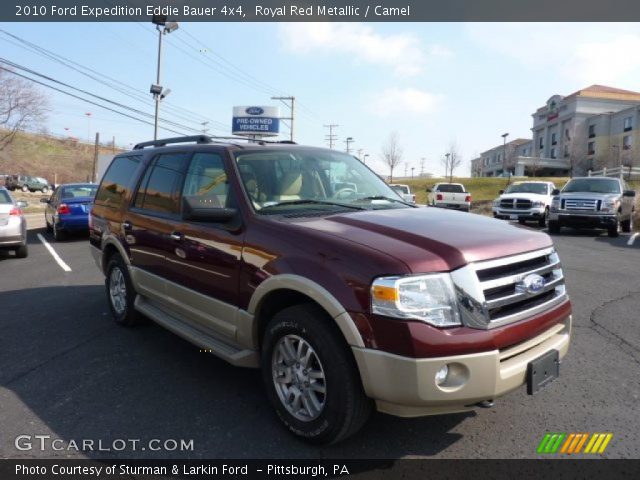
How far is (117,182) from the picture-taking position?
5504 millimetres

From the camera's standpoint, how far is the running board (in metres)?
3.26

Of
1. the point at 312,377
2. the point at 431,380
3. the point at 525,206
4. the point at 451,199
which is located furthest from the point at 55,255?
the point at 451,199

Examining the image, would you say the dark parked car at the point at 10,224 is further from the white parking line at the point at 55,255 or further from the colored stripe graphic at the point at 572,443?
the colored stripe graphic at the point at 572,443

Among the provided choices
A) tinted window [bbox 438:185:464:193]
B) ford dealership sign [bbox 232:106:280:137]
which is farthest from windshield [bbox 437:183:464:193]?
ford dealership sign [bbox 232:106:280:137]

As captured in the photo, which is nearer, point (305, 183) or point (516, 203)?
point (305, 183)

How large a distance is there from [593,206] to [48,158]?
300 ft

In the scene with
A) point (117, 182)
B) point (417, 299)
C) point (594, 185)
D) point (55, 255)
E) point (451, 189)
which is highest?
point (451, 189)

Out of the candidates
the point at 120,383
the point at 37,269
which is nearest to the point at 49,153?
the point at 37,269

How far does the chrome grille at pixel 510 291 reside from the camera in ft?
8.19

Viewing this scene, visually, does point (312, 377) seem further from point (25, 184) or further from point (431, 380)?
point (25, 184)

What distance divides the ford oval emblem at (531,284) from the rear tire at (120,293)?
3.74 metres

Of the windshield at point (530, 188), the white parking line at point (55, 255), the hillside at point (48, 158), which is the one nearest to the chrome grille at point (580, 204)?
the windshield at point (530, 188)

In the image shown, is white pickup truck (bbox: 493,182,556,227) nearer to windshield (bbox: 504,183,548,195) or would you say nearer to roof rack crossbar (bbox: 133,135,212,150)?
windshield (bbox: 504,183,548,195)

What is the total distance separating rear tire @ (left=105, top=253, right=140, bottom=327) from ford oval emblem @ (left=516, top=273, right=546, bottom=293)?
3.74 meters
